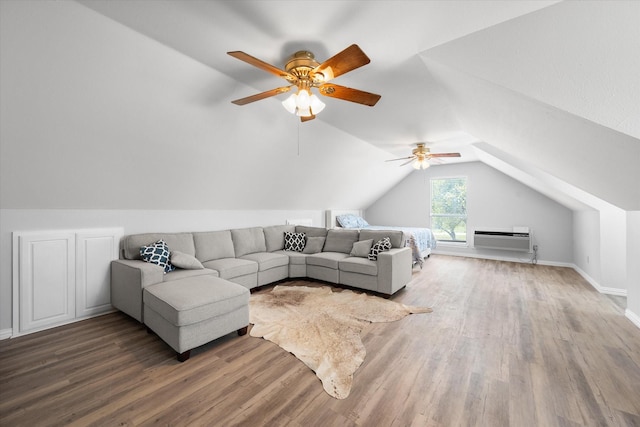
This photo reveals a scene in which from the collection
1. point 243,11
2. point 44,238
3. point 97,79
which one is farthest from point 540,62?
point 44,238

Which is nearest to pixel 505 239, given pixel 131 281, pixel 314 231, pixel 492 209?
pixel 492 209

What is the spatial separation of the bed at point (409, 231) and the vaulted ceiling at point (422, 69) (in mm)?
2582

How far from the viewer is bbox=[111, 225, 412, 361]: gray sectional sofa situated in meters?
2.34

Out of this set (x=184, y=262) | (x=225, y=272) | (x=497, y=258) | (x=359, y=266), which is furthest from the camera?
(x=497, y=258)

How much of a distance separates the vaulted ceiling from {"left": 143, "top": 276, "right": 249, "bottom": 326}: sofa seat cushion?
1530 mm

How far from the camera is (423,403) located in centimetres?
176

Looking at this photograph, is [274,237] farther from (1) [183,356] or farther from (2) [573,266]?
(2) [573,266]

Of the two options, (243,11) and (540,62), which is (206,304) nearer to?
(243,11)

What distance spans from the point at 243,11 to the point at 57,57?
149cm

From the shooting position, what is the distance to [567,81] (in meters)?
1.58

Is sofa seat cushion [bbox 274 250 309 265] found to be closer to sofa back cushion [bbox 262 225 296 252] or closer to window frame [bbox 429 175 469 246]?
sofa back cushion [bbox 262 225 296 252]

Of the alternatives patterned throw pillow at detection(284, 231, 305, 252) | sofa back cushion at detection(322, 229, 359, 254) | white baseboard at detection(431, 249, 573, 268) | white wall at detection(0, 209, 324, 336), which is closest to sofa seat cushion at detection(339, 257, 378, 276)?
sofa back cushion at detection(322, 229, 359, 254)

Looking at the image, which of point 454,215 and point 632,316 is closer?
point 632,316

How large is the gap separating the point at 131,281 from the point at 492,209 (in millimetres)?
7510
